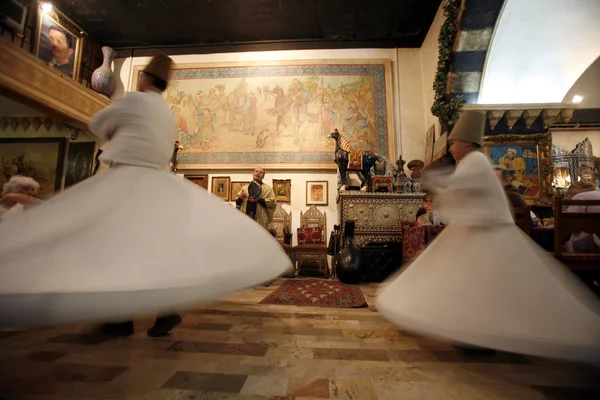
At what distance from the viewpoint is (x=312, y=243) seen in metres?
4.89

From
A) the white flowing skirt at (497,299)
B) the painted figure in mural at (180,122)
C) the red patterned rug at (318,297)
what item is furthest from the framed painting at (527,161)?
the painted figure in mural at (180,122)

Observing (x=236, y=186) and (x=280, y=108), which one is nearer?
(x=236, y=186)

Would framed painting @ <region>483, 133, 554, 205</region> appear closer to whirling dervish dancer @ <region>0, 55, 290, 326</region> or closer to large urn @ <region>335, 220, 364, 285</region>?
large urn @ <region>335, 220, 364, 285</region>

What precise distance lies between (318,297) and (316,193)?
9.09 ft

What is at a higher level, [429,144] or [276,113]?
[276,113]

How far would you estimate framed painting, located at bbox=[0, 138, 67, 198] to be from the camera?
562 centimetres

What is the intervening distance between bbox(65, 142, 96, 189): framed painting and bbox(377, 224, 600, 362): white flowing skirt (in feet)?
21.0

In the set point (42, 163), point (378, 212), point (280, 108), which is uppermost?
point (280, 108)

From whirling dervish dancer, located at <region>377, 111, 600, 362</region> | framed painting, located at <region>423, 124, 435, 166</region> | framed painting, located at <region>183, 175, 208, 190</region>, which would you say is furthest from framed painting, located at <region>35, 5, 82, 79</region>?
framed painting, located at <region>423, 124, 435, 166</region>

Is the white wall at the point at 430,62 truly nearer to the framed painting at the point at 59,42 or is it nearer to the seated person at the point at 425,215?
the seated person at the point at 425,215

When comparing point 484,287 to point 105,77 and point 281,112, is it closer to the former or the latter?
point 281,112

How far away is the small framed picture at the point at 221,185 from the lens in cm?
539

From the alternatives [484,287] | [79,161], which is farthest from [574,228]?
[79,161]

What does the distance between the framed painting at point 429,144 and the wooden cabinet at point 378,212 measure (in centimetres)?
103
